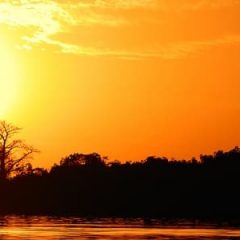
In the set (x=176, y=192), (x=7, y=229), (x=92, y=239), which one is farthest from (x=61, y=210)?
(x=92, y=239)

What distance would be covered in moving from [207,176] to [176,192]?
205 inches

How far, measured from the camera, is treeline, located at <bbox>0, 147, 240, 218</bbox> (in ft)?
371

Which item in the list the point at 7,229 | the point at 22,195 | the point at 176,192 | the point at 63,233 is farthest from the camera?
the point at 22,195

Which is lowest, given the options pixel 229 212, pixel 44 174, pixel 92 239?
pixel 92 239

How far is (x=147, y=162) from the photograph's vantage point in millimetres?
143625

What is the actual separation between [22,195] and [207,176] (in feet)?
96.7

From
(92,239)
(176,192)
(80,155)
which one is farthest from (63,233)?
(80,155)

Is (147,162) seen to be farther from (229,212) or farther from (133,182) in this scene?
(229,212)

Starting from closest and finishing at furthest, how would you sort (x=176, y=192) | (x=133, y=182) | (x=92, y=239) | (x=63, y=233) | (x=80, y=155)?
(x=92, y=239), (x=63, y=233), (x=176, y=192), (x=133, y=182), (x=80, y=155)

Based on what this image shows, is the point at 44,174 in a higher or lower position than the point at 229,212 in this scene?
higher

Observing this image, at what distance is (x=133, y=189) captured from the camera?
12612 cm

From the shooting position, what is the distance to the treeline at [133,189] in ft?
371

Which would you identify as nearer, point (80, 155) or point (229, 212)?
point (229, 212)

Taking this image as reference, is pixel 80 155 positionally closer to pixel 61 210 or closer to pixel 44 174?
pixel 44 174
